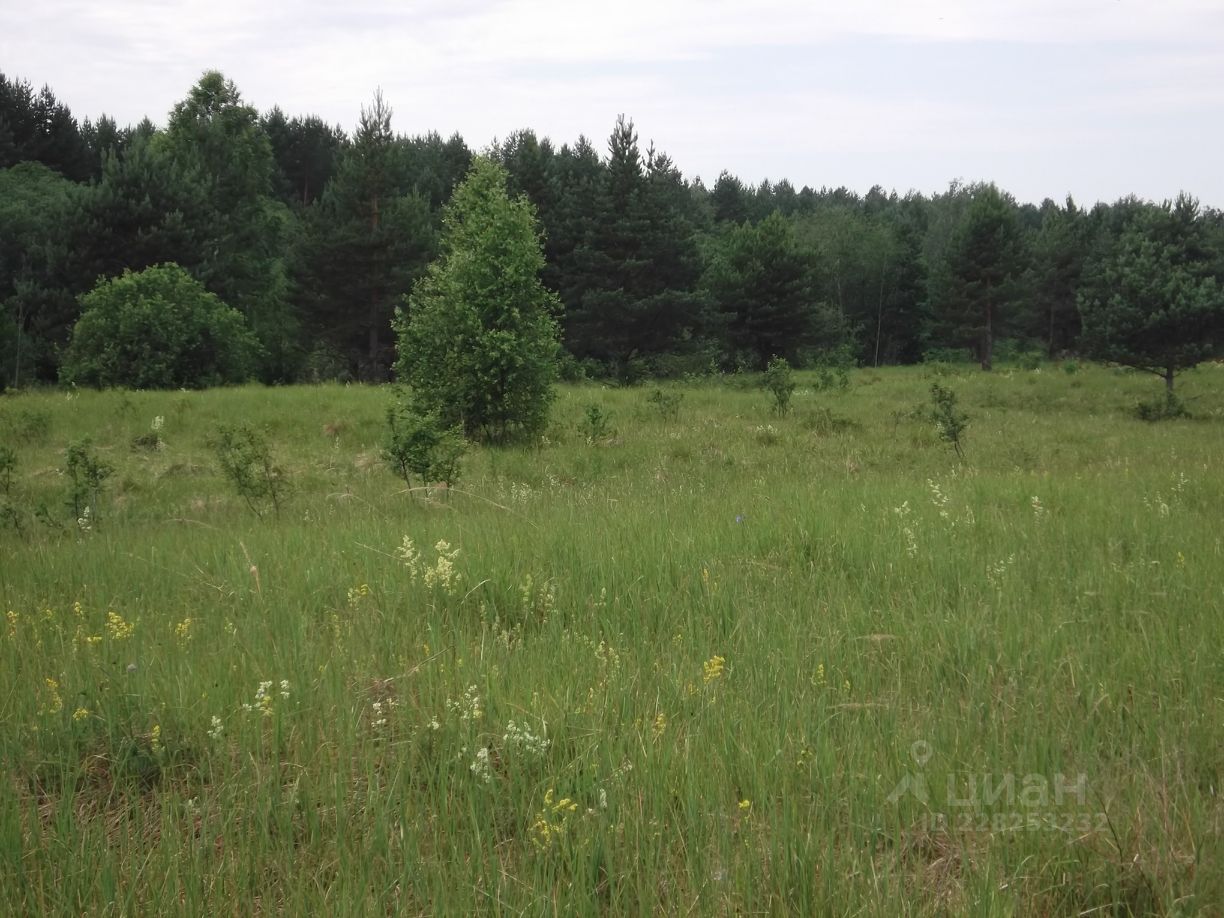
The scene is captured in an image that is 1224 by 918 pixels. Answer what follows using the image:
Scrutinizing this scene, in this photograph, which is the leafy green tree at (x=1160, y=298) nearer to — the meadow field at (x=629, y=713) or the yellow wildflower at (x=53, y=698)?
the meadow field at (x=629, y=713)

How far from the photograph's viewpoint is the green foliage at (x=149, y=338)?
23766 mm

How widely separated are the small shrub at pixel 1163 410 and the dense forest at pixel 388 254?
3.69 meters

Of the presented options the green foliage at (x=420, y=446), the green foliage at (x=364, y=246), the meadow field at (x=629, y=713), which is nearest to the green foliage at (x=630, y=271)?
the green foliage at (x=364, y=246)

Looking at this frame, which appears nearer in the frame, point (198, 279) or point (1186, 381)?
point (1186, 381)

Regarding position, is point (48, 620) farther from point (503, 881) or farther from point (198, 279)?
point (198, 279)

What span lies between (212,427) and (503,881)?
14.8 metres

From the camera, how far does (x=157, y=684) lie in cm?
320

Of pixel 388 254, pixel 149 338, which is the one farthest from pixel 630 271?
pixel 149 338

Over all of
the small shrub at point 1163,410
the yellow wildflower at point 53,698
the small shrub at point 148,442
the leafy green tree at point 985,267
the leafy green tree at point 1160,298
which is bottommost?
the small shrub at point 148,442

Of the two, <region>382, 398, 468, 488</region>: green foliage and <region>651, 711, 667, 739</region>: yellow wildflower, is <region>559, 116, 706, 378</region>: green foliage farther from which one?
<region>651, 711, 667, 739</region>: yellow wildflower

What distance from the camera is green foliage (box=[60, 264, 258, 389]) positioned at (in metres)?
23.8

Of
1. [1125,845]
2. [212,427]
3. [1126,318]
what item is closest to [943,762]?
[1125,845]

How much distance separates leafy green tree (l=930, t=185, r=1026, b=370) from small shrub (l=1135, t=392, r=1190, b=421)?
2312cm

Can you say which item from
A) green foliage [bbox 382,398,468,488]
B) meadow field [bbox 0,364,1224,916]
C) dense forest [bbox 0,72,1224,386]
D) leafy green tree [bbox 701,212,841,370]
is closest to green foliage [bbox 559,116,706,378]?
dense forest [bbox 0,72,1224,386]
